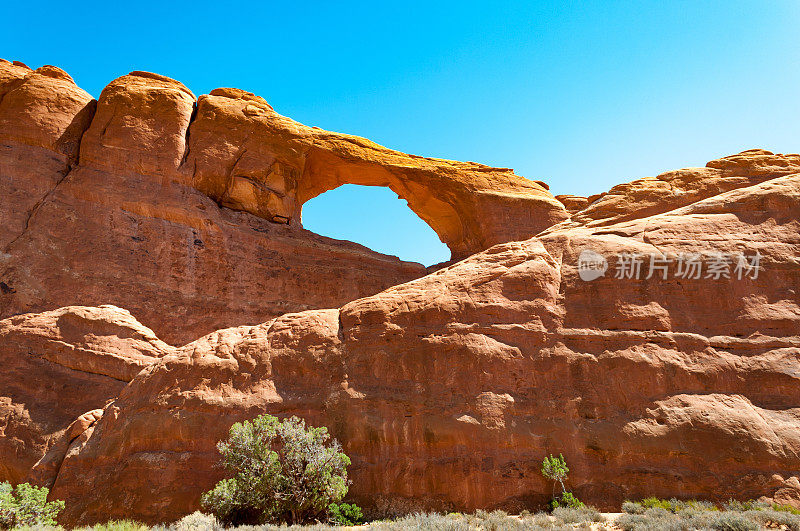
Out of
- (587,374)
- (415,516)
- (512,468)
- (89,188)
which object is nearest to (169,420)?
(415,516)

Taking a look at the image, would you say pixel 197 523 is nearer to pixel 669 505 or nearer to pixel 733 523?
pixel 669 505

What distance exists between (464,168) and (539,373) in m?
18.8

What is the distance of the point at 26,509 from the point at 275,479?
4682 millimetres

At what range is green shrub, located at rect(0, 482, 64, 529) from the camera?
9.27 meters

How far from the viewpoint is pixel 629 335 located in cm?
1141

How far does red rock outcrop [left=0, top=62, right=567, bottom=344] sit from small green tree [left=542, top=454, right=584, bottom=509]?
621 inches

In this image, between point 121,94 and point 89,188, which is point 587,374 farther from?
point 121,94

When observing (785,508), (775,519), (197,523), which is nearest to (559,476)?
(775,519)

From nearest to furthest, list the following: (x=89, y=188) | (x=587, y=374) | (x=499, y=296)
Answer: (x=587, y=374), (x=499, y=296), (x=89, y=188)

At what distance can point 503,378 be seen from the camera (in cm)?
1110

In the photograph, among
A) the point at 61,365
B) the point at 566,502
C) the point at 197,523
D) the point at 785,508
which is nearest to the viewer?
the point at 785,508

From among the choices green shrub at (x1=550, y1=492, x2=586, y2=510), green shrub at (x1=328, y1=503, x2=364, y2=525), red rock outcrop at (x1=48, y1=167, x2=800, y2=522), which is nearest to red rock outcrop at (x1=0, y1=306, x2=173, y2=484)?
red rock outcrop at (x1=48, y1=167, x2=800, y2=522)

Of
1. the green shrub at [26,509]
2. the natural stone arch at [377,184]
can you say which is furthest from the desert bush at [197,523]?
the natural stone arch at [377,184]

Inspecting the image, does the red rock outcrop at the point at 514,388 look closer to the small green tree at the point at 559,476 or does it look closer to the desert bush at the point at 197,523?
the small green tree at the point at 559,476
